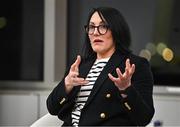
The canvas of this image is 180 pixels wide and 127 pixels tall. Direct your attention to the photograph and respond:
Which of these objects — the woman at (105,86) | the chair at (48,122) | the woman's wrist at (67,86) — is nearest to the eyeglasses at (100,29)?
the woman at (105,86)

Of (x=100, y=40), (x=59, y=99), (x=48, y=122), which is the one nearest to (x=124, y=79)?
(x=100, y=40)

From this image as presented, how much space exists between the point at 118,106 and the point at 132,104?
0.10 metres

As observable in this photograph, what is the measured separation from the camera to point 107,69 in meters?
1.66

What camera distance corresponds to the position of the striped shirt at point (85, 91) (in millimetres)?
1674

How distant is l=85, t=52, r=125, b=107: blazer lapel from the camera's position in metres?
1.63

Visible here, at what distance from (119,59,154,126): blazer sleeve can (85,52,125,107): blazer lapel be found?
0.09m

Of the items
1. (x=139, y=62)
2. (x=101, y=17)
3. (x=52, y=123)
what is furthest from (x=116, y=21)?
(x=52, y=123)

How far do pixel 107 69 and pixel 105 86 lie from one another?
0.08 m

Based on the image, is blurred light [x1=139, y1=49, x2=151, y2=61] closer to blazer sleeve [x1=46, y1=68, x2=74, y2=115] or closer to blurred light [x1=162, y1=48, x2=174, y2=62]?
blurred light [x1=162, y1=48, x2=174, y2=62]

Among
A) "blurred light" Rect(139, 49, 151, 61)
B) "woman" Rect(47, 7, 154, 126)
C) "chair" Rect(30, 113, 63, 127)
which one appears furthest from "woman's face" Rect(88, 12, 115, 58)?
"blurred light" Rect(139, 49, 151, 61)

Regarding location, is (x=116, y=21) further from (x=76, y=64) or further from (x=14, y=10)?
(x=14, y=10)

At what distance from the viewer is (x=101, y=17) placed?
1.66m

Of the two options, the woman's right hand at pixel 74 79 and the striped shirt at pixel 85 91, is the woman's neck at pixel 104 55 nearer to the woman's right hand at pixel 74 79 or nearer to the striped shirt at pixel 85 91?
the striped shirt at pixel 85 91

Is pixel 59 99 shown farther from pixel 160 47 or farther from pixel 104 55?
pixel 160 47
